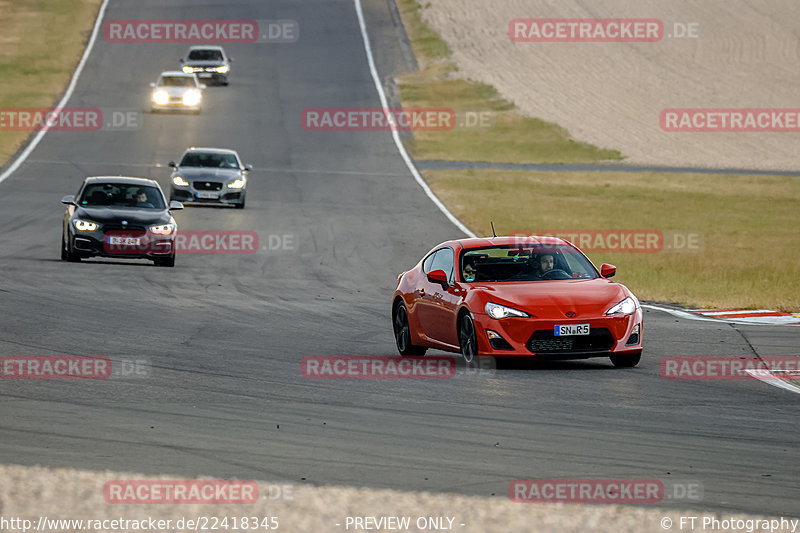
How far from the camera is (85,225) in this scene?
24500 millimetres

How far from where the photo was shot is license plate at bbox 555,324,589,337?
13.7 metres

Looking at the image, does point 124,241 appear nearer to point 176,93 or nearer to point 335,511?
point 335,511

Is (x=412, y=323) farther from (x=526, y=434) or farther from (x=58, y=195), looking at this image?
(x=58, y=195)

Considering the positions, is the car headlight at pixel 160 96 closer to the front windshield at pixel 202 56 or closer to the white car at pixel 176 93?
the white car at pixel 176 93

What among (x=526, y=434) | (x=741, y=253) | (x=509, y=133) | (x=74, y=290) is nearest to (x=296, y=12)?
(x=509, y=133)

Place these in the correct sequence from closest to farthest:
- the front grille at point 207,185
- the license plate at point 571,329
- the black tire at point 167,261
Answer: the license plate at point 571,329
the black tire at point 167,261
the front grille at point 207,185

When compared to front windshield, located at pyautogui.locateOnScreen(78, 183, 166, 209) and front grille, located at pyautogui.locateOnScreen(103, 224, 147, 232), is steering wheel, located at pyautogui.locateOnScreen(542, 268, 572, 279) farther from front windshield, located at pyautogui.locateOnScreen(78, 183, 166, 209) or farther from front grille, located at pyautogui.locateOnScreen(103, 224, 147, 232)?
front windshield, located at pyautogui.locateOnScreen(78, 183, 166, 209)

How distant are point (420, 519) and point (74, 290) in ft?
45.2

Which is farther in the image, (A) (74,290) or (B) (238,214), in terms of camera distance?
(B) (238,214)

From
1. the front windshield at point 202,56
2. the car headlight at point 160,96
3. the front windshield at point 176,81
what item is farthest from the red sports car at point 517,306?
the front windshield at point 202,56

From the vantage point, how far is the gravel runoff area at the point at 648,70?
60062 millimetres

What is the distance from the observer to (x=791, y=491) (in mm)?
8508

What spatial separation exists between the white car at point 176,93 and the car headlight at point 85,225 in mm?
32321

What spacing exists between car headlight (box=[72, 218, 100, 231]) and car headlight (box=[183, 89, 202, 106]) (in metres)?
32.6
